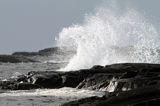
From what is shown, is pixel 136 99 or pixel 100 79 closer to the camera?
pixel 136 99

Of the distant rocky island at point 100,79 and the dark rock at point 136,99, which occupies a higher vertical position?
the distant rocky island at point 100,79

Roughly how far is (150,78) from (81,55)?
40.3m

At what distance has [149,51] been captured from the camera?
86.9 metres

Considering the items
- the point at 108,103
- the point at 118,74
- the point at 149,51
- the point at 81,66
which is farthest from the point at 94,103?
the point at 149,51

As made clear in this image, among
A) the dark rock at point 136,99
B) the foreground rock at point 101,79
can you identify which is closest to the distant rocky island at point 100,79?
the foreground rock at point 101,79

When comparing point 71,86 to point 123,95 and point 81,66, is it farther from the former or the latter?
point 81,66

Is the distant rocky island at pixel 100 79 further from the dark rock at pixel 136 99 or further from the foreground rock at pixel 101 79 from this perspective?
the dark rock at pixel 136 99

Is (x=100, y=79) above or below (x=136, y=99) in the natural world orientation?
above

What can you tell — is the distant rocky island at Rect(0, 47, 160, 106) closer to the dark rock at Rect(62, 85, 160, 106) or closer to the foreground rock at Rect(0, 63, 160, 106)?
the foreground rock at Rect(0, 63, 160, 106)

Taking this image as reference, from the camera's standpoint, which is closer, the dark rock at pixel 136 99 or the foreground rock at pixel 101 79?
the dark rock at pixel 136 99

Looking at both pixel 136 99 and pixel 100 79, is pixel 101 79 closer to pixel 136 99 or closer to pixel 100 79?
pixel 100 79

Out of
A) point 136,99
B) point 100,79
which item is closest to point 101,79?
point 100,79

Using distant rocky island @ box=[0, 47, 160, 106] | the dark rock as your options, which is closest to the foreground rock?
distant rocky island @ box=[0, 47, 160, 106]

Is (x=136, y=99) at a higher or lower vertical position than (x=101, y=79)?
lower
